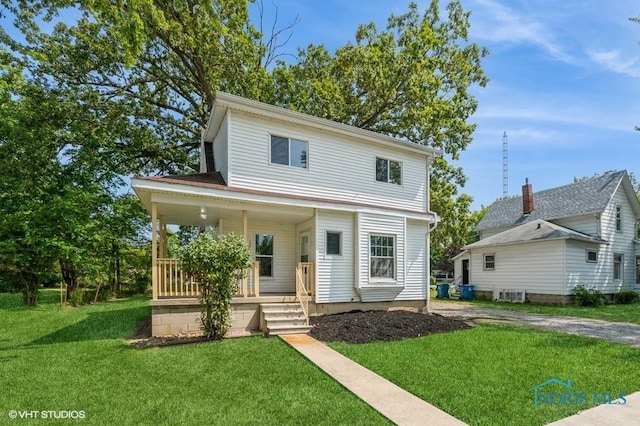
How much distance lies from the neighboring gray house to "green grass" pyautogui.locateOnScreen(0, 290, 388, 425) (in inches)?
626

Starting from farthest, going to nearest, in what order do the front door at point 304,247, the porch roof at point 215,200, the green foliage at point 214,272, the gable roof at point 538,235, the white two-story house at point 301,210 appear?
1. the gable roof at point 538,235
2. the front door at point 304,247
3. the white two-story house at point 301,210
4. the porch roof at point 215,200
5. the green foliage at point 214,272

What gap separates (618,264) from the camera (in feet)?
65.4

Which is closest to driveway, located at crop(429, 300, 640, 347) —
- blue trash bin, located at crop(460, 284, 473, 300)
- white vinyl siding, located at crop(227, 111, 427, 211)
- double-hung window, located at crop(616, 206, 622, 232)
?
white vinyl siding, located at crop(227, 111, 427, 211)

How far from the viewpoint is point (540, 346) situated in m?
7.73

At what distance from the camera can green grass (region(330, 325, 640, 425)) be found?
441 centimetres

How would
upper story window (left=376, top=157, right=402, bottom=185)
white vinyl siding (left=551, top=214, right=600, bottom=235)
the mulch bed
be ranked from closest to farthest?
the mulch bed
upper story window (left=376, top=157, right=402, bottom=185)
white vinyl siding (left=551, top=214, right=600, bottom=235)

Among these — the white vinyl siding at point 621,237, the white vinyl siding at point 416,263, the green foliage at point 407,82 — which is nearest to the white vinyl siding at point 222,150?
the white vinyl siding at point 416,263

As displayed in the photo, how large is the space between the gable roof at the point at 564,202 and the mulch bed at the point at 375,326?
47.9 ft

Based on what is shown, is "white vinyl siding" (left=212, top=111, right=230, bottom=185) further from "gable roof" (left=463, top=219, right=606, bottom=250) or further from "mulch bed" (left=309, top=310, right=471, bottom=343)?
"gable roof" (left=463, top=219, right=606, bottom=250)

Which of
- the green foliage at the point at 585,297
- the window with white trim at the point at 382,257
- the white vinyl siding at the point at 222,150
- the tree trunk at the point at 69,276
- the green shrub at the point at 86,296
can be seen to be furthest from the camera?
the green foliage at the point at 585,297

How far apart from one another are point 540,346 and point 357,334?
3.97 meters

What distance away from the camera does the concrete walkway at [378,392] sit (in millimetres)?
4094

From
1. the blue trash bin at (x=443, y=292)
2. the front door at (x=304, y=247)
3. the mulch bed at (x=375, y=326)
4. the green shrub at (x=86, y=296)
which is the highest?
the front door at (x=304, y=247)

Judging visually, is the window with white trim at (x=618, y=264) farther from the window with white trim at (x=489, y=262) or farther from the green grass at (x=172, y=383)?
the green grass at (x=172, y=383)
